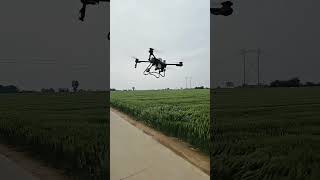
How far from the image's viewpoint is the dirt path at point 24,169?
20.1 ft

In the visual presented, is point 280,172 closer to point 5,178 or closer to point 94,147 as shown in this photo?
point 94,147

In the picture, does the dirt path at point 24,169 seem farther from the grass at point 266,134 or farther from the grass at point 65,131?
the grass at point 266,134

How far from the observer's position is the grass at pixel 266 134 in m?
5.14

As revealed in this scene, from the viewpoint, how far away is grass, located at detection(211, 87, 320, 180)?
5.14 metres

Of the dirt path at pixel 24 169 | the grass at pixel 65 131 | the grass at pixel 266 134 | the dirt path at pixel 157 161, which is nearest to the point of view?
the grass at pixel 266 134

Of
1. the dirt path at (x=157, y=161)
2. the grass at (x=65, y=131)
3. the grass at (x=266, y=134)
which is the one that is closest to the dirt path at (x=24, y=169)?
the grass at (x=65, y=131)

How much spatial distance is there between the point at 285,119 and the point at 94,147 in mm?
3203

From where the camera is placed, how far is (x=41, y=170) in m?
6.76

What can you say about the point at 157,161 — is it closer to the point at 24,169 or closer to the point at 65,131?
the point at 65,131

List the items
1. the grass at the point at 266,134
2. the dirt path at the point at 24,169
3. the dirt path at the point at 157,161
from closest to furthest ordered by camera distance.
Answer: the grass at the point at 266,134, the dirt path at the point at 24,169, the dirt path at the point at 157,161

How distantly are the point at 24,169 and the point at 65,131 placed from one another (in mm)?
1798

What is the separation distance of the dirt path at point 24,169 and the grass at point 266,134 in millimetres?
2482

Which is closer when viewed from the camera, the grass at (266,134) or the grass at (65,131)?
the grass at (266,134)

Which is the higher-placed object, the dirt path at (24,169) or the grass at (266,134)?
the grass at (266,134)
